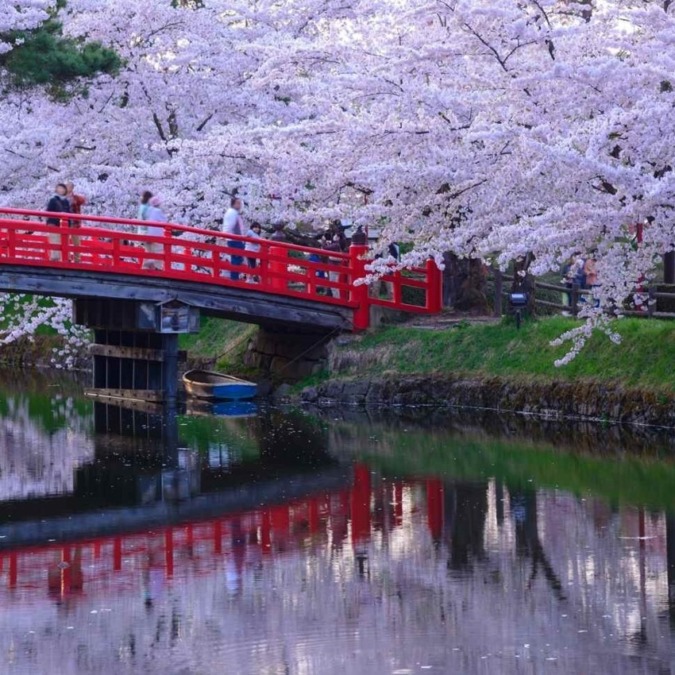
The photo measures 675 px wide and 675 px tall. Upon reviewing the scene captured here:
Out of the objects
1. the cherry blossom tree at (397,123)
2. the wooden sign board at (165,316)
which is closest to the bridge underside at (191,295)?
the wooden sign board at (165,316)

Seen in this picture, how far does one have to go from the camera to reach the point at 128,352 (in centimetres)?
2950

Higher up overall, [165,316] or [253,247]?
[253,247]

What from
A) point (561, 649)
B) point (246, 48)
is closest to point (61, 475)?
point (561, 649)

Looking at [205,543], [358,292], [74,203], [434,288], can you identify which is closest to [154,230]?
[74,203]

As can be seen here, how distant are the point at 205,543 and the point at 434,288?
14.6 m

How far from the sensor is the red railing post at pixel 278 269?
1087 inches

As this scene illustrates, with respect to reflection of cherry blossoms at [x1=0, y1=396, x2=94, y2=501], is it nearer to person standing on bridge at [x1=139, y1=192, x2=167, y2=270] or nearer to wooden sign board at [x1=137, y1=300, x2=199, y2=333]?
wooden sign board at [x1=137, y1=300, x2=199, y2=333]

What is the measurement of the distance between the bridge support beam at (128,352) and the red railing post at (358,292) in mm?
3570

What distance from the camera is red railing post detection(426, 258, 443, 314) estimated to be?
2855 centimetres

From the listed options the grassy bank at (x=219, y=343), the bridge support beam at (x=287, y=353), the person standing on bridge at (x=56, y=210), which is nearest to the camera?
the person standing on bridge at (x=56, y=210)

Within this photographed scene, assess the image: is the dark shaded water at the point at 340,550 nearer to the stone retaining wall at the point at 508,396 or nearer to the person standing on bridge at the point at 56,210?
the stone retaining wall at the point at 508,396

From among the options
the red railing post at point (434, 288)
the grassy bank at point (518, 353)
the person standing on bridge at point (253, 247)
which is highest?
the person standing on bridge at point (253, 247)

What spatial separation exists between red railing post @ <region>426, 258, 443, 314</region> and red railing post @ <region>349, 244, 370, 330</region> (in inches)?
49.6

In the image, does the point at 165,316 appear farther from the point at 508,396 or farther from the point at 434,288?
the point at 508,396
